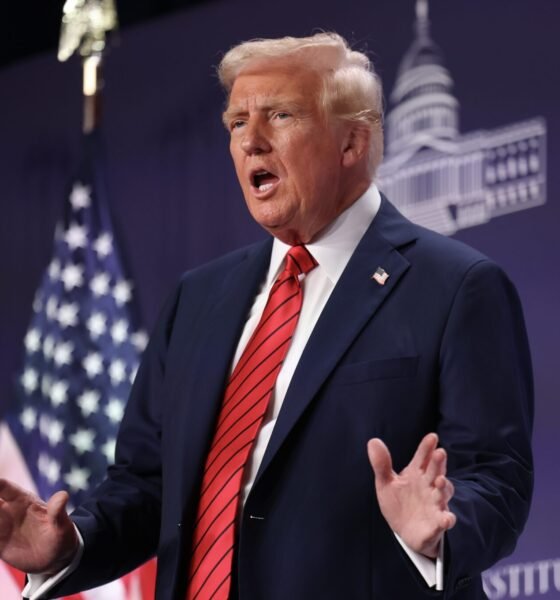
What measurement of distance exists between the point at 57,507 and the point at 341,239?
717 millimetres

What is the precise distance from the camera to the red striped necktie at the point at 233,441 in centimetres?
213

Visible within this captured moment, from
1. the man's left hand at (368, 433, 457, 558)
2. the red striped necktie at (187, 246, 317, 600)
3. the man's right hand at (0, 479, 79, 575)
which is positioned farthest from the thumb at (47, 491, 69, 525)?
the man's left hand at (368, 433, 457, 558)

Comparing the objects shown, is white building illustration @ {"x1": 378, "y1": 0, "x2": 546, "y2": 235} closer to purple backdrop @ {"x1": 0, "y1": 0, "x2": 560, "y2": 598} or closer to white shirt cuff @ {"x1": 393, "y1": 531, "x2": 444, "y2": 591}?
purple backdrop @ {"x1": 0, "y1": 0, "x2": 560, "y2": 598}

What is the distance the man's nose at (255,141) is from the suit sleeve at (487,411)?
18.2 inches

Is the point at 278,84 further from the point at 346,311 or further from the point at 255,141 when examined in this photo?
the point at 346,311

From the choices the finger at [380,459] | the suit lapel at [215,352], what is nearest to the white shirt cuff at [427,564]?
the finger at [380,459]

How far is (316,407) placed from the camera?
2.10 metres

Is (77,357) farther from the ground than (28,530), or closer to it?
farther from the ground

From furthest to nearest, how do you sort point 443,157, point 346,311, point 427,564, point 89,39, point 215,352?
point 89,39
point 443,157
point 215,352
point 346,311
point 427,564

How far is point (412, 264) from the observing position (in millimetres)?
2256

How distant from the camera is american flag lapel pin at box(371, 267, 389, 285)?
2.23 m

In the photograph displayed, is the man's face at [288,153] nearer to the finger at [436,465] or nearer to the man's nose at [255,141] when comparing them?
the man's nose at [255,141]

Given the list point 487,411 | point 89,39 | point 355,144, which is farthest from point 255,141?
point 89,39

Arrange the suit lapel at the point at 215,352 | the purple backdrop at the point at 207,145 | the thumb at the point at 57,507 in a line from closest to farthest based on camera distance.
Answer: the thumb at the point at 57,507
the suit lapel at the point at 215,352
the purple backdrop at the point at 207,145
